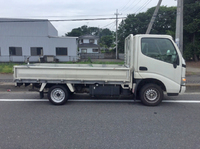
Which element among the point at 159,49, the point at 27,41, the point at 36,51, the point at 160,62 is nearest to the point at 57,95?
the point at 160,62

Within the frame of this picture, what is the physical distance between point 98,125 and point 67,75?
220 cm

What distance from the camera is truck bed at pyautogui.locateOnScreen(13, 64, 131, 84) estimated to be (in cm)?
595

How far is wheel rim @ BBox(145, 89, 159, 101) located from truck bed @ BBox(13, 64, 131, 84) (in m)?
0.78

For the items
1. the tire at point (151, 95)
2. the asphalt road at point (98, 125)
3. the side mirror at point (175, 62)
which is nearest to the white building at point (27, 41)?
the asphalt road at point (98, 125)

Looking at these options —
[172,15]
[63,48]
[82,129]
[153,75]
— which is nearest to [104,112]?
[82,129]

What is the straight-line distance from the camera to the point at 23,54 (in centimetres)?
2581

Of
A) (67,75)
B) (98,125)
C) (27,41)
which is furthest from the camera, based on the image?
(27,41)

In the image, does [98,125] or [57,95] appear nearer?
[98,125]

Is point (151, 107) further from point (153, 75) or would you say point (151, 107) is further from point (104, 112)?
point (104, 112)

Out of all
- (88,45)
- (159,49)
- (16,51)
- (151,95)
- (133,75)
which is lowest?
(151,95)

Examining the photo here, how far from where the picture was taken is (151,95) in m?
6.07

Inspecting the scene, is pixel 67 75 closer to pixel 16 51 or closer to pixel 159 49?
pixel 159 49

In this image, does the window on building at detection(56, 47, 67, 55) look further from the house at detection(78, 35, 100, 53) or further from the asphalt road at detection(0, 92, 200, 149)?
the house at detection(78, 35, 100, 53)

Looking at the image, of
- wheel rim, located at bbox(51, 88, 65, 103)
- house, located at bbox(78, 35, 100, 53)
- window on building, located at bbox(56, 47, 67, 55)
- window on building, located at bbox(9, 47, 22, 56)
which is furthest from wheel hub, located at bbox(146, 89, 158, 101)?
house, located at bbox(78, 35, 100, 53)
